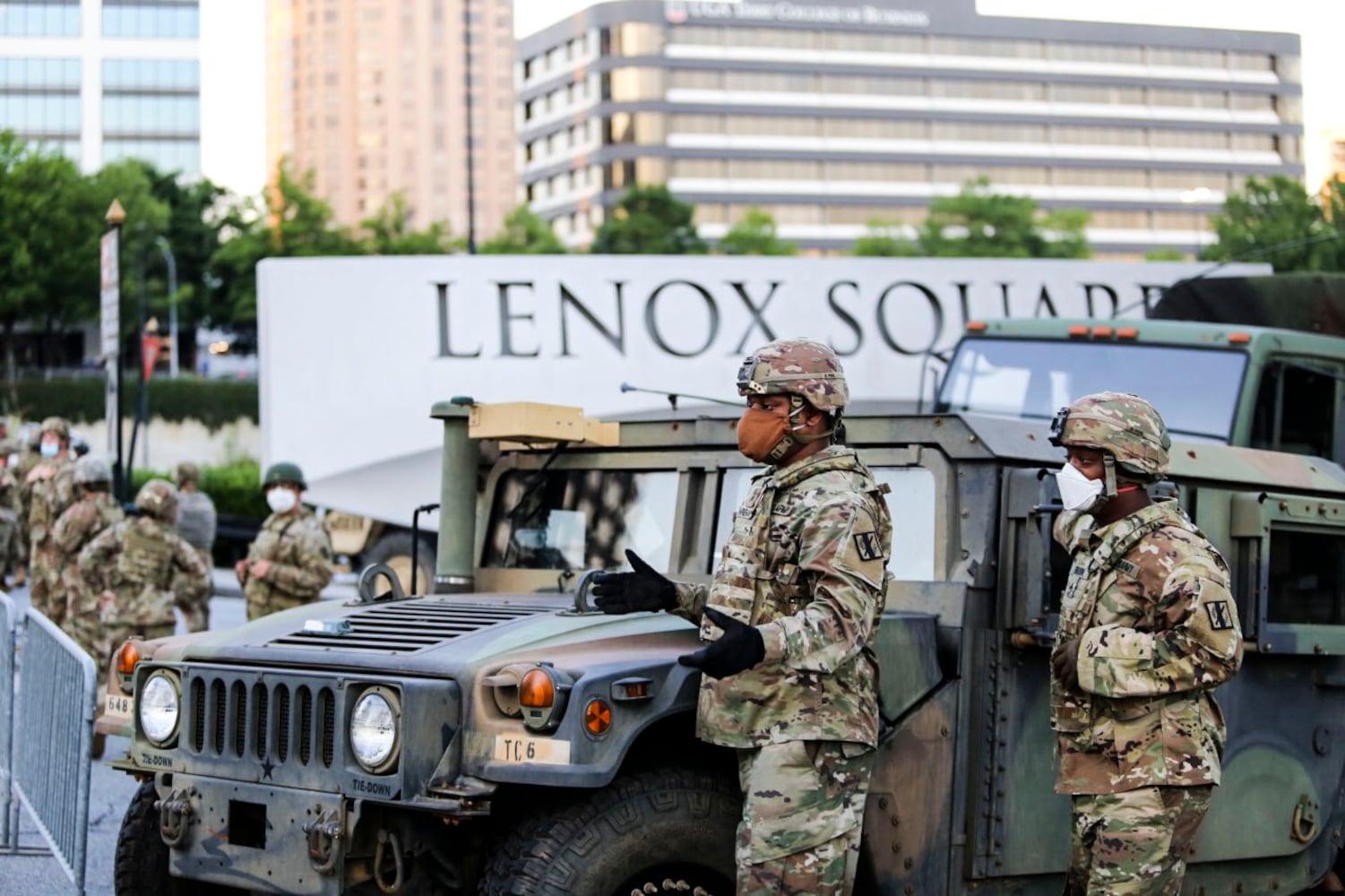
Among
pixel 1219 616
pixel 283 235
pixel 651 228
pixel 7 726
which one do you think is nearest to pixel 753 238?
pixel 651 228

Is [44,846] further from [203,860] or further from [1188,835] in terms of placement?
[1188,835]

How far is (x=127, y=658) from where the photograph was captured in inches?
229

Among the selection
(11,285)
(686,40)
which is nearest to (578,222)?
(686,40)

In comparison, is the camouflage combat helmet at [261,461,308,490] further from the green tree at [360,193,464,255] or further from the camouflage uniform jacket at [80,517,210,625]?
the green tree at [360,193,464,255]

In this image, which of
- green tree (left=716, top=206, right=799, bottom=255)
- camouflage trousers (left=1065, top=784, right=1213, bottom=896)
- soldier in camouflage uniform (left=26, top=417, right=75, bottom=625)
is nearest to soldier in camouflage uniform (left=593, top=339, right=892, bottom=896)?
camouflage trousers (left=1065, top=784, right=1213, bottom=896)

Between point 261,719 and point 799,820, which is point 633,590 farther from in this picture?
point 261,719

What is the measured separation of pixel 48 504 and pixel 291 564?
4.03 m

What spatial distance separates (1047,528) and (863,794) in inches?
43.1

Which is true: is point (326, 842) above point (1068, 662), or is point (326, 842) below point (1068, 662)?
below

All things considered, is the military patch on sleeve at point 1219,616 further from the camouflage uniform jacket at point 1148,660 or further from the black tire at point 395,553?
the black tire at point 395,553

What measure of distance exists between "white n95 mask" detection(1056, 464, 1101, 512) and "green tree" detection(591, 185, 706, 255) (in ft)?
235

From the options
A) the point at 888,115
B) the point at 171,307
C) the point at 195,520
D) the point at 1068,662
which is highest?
the point at 888,115

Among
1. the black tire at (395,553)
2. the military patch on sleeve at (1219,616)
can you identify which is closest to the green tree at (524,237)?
the black tire at (395,553)

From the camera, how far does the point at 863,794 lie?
194 inches
